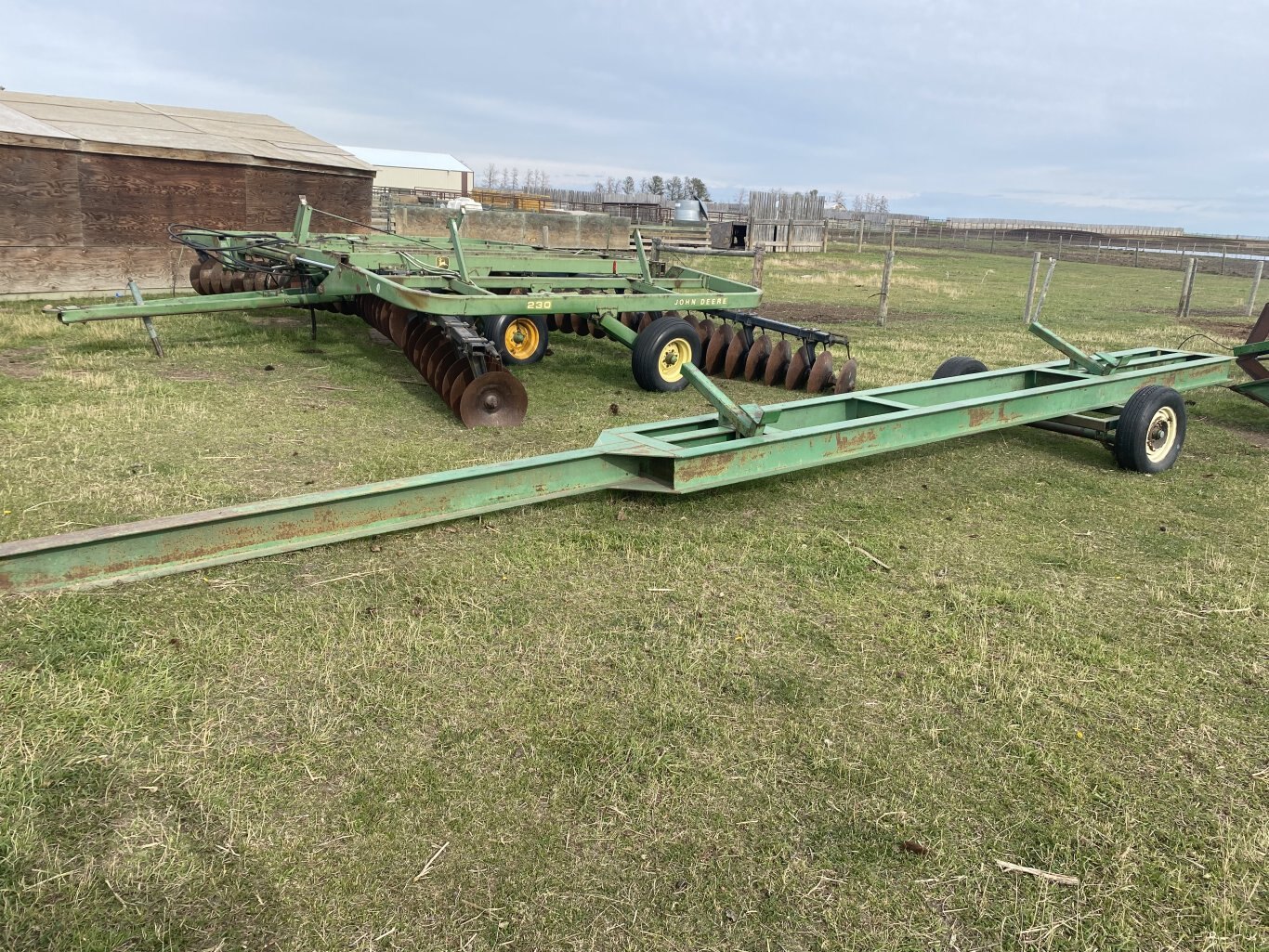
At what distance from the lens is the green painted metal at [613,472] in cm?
305

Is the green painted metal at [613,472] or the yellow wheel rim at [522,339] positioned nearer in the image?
the green painted metal at [613,472]

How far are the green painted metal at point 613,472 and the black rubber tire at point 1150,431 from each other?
211mm

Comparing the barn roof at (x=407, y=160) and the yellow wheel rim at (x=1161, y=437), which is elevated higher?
the barn roof at (x=407, y=160)

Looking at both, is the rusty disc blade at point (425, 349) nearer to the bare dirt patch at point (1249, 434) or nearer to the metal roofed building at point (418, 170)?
the bare dirt patch at point (1249, 434)

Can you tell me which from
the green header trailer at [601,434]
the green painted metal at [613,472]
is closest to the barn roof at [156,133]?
the green header trailer at [601,434]

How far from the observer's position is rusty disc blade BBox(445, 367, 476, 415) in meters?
5.91

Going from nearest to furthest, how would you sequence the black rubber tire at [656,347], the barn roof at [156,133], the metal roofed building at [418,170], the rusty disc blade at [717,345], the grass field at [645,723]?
the grass field at [645,723]
the black rubber tire at [656,347]
the rusty disc blade at [717,345]
the barn roof at [156,133]
the metal roofed building at [418,170]

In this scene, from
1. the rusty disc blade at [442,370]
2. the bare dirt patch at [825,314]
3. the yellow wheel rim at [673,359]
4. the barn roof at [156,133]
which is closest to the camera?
the rusty disc blade at [442,370]

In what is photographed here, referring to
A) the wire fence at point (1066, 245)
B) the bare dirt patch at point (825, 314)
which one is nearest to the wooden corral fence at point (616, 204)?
the wire fence at point (1066, 245)

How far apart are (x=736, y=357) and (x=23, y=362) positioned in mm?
6129

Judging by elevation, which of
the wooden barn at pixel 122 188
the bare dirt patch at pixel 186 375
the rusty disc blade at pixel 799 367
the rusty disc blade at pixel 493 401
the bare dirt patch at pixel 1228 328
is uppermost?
the wooden barn at pixel 122 188

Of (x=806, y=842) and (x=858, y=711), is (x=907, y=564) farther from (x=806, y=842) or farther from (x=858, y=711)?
(x=806, y=842)

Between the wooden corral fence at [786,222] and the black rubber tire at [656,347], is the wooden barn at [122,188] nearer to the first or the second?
the black rubber tire at [656,347]

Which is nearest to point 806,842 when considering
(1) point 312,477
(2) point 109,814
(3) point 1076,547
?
(2) point 109,814
